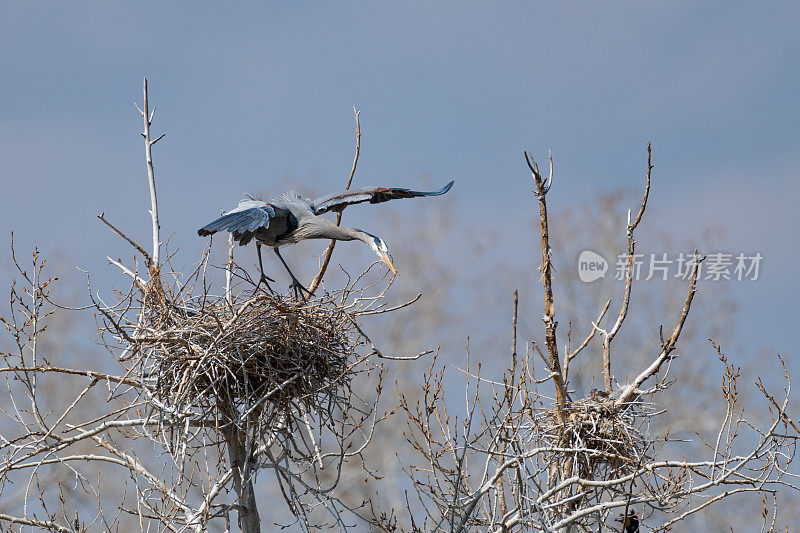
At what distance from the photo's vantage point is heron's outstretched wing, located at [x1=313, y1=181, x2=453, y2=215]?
22.0 ft

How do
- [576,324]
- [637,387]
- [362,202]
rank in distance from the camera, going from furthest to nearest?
[576,324], [362,202], [637,387]

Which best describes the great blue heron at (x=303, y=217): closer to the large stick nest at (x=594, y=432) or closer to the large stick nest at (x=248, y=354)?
the large stick nest at (x=248, y=354)

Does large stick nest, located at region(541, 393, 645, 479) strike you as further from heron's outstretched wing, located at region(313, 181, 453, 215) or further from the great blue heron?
heron's outstretched wing, located at region(313, 181, 453, 215)

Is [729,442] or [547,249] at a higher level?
[547,249]

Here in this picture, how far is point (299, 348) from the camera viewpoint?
5.52m

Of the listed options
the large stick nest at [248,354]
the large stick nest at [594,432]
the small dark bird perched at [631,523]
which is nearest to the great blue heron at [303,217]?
the large stick nest at [248,354]

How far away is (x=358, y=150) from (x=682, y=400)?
1152 centimetres

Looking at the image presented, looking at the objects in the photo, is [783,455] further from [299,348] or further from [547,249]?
[299,348]

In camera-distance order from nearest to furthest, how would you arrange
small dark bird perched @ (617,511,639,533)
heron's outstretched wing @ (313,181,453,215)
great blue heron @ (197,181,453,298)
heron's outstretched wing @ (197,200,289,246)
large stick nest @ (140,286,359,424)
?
large stick nest @ (140,286,359,424) < small dark bird perched @ (617,511,639,533) < heron's outstretched wing @ (197,200,289,246) < great blue heron @ (197,181,453,298) < heron's outstretched wing @ (313,181,453,215)

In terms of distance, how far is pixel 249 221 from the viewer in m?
6.12

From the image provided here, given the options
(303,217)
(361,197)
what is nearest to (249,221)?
(303,217)

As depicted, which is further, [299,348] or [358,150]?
[358,150]

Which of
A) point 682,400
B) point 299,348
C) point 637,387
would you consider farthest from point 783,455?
point 682,400

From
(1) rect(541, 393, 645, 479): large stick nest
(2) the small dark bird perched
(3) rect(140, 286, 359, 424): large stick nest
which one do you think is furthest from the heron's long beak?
(2) the small dark bird perched
